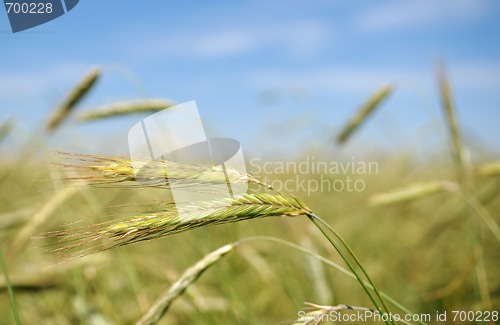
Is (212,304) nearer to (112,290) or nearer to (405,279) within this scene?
(112,290)

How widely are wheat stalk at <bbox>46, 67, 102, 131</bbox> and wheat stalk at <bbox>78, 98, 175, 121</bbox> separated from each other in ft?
0.25

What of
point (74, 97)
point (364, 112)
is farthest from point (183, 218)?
point (364, 112)

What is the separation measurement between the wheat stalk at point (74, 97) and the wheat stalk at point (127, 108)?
0.08m

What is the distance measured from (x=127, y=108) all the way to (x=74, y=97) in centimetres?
29

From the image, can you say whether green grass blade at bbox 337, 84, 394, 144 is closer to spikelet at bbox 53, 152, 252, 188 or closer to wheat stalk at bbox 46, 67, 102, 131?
wheat stalk at bbox 46, 67, 102, 131

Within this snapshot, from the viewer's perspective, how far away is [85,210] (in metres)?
2.74

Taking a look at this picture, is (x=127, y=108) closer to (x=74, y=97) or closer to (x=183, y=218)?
(x=74, y=97)

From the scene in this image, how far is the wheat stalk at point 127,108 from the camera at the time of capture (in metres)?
1.77

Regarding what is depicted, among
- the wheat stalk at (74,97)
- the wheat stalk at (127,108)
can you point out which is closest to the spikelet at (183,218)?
the wheat stalk at (127,108)

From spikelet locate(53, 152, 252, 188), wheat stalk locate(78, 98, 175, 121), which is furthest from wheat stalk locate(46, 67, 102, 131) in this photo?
spikelet locate(53, 152, 252, 188)

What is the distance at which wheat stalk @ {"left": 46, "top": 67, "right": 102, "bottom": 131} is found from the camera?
196cm

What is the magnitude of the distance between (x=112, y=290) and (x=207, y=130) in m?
0.99

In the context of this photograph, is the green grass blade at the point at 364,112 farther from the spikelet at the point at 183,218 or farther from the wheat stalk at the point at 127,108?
the spikelet at the point at 183,218

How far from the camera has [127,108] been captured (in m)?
1.87
